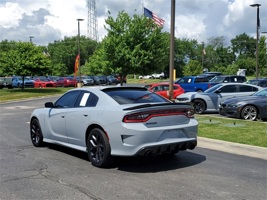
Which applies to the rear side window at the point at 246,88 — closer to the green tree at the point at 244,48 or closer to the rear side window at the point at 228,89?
the rear side window at the point at 228,89

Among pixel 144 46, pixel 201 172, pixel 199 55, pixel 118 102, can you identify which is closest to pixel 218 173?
pixel 201 172

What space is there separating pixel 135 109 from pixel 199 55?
383 feet

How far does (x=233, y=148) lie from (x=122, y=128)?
3.51 m

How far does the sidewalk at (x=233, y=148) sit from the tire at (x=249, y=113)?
459 centimetres

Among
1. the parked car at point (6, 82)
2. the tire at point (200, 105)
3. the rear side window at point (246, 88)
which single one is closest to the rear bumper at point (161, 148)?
the tire at point (200, 105)

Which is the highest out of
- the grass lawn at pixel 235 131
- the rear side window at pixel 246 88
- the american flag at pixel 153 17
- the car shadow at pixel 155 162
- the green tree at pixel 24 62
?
the american flag at pixel 153 17

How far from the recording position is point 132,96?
7164 millimetres

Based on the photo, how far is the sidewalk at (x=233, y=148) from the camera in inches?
315

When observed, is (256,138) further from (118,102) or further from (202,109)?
(202,109)

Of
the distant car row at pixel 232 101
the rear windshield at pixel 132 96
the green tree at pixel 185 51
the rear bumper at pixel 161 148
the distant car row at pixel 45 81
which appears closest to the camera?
the rear bumper at pixel 161 148

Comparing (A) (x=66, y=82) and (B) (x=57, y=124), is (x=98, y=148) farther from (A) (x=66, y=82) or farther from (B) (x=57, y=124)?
(A) (x=66, y=82)

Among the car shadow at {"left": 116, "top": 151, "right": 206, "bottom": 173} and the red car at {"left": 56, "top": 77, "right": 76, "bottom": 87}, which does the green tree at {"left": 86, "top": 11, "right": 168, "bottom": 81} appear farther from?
the red car at {"left": 56, "top": 77, "right": 76, "bottom": 87}

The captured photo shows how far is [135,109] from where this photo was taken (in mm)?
6262

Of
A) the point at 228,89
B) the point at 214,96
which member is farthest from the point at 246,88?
the point at 214,96
